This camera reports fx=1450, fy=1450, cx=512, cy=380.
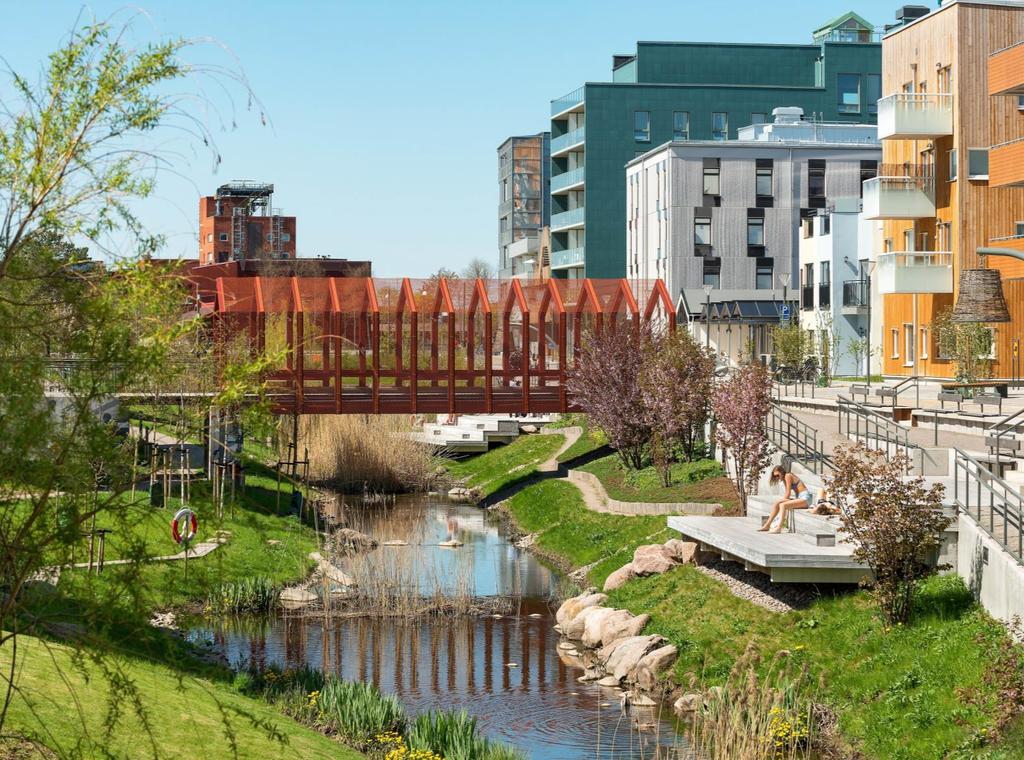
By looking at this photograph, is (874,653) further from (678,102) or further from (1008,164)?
(678,102)

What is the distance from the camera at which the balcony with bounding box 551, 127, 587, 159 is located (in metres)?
86.1

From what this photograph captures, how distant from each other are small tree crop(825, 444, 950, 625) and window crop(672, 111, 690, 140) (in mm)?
66101

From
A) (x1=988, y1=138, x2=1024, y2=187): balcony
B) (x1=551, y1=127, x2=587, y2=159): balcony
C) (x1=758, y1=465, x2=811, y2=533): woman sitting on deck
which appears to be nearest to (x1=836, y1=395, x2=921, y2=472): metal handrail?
(x1=758, y1=465, x2=811, y2=533): woman sitting on deck

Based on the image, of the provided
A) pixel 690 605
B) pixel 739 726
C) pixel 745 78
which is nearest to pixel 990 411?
pixel 690 605

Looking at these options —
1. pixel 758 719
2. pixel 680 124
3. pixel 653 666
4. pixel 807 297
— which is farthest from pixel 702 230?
pixel 758 719

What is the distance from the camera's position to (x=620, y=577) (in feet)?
89.4

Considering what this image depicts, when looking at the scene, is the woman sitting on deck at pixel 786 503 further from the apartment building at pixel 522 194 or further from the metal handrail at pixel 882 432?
the apartment building at pixel 522 194

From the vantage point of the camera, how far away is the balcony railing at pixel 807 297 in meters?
67.6

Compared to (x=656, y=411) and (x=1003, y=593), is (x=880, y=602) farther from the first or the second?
(x=656, y=411)

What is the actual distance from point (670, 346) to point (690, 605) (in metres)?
13.8

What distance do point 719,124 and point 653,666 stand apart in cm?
6584

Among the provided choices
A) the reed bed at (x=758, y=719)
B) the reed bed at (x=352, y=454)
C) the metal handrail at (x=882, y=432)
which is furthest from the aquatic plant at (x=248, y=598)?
the reed bed at (x=352, y=454)

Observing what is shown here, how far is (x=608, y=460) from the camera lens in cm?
4328

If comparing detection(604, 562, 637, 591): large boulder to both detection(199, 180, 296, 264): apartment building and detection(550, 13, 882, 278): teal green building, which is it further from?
detection(199, 180, 296, 264): apartment building
